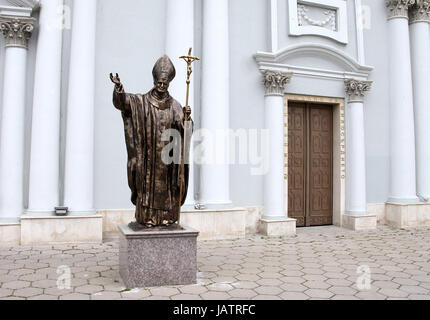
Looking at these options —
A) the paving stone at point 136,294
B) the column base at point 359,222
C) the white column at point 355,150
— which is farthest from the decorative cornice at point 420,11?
the paving stone at point 136,294

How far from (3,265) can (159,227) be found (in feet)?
7.97

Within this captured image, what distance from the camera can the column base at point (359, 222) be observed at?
30.1 ft

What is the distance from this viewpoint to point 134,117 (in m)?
4.68

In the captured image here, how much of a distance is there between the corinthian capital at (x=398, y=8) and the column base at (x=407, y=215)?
4.80 meters

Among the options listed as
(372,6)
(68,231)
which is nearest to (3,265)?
(68,231)

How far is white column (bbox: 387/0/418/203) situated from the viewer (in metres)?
9.95

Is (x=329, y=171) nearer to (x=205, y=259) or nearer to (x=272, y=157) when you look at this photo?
(x=272, y=157)

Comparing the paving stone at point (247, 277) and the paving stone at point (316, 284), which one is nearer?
the paving stone at point (316, 284)

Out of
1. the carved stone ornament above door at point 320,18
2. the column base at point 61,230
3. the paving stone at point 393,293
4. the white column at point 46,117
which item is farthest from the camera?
the carved stone ornament above door at point 320,18

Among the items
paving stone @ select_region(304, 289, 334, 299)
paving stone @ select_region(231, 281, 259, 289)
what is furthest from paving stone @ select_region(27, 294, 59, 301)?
paving stone @ select_region(304, 289, 334, 299)

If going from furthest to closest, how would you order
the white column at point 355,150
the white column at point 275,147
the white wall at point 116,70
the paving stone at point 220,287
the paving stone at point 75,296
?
the white column at point 355,150
the white column at point 275,147
the white wall at point 116,70
the paving stone at point 220,287
the paving stone at point 75,296

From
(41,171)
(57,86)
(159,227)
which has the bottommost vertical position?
(159,227)

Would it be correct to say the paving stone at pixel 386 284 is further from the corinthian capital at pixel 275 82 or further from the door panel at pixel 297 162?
the corinthian capital at pixel 275 82

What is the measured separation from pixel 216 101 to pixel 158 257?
14.0 feet
